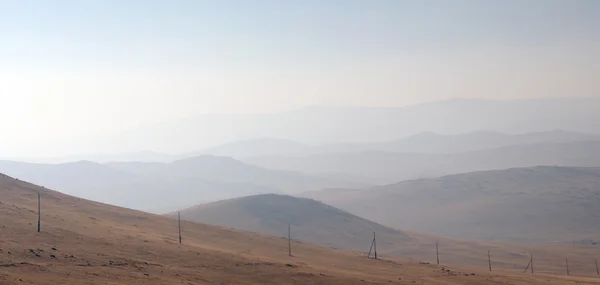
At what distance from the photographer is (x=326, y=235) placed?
390 feet

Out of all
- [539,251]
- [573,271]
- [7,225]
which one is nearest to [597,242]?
[539,251]

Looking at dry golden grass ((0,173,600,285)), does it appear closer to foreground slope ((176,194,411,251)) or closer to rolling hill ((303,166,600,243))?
foreground slope ((176,194,411,251))

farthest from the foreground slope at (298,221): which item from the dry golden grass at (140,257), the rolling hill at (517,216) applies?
the dry golden grass at (140,257)

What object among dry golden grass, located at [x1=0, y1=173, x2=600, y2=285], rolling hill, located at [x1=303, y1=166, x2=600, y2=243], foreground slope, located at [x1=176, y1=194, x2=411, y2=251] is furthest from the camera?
rolling hill, located at [x1=303, y1=166, x2=600, y2=243]

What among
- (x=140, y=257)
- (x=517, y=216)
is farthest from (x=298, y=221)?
(x=140, y=257)

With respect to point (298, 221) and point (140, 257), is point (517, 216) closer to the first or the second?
point (298, 221)

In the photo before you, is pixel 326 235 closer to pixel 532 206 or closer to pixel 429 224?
→ pixel 429 224

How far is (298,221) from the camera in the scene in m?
130

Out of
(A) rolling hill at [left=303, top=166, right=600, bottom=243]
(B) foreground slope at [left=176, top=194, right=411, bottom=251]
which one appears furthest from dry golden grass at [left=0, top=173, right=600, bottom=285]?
(A) rolling hill at [left=303, top=166, right=600, bottom=243]

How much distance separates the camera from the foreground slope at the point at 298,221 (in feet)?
384

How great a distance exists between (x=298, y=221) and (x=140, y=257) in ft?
314

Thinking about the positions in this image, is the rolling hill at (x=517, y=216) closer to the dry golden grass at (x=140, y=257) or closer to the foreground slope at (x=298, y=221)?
the foreground slope at (x=298, y=221)

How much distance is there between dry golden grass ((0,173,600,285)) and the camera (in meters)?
30.2

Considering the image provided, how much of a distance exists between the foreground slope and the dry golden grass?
59522 mm
